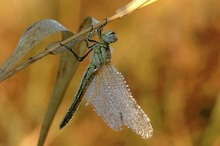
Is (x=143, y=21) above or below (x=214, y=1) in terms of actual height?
below

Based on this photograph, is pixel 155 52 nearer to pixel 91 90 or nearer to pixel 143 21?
pixel 143 21

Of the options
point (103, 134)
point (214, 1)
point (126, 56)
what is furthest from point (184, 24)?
point (103, 134)

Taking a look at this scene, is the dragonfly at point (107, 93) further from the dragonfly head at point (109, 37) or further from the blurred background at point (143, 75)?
the blurred background at point (143, 75)

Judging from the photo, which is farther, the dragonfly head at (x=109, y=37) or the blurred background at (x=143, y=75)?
the blurred background at (x=143, y=75)

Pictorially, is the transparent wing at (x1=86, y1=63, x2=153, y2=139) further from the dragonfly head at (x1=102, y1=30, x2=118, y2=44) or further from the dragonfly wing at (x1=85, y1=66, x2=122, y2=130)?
the dragonfly head at (x1=102, y1=30, x2=118, y2=44)

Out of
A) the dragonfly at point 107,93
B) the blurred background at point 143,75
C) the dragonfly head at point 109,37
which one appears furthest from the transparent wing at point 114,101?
the blurred background at point 143,75

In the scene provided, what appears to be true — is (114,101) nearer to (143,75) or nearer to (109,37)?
(109,37)

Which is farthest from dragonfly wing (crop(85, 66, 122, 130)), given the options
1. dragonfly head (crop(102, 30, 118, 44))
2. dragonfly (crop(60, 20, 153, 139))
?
dragonfly head (crop(102, 30, 118, 44))
